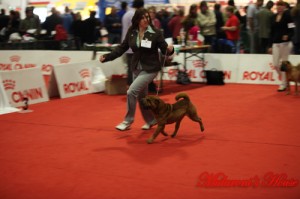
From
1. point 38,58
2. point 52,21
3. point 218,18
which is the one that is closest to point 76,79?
point 38,58

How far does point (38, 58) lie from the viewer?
13.4 m

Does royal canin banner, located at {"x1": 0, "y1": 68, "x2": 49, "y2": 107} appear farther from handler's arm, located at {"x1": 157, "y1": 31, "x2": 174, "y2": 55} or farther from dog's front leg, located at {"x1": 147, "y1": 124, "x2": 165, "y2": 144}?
dog's front leg, located at {"x1": 147, "y1": 124, "x2": 165, "y2": 144}

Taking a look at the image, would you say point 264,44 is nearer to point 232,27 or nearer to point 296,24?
point 232,27

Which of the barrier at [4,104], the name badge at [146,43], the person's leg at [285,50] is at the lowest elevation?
the barrier at [4,104]

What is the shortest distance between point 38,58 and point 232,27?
5631 millimetres

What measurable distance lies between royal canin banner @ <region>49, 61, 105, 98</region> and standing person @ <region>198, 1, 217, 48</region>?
340 centimetres

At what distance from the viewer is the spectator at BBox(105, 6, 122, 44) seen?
13.9 m

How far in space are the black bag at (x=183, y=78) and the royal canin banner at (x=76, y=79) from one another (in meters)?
1.98

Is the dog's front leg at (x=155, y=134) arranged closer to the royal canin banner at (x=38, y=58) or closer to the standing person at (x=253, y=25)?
the royal canin banner at (x=38, y=58)

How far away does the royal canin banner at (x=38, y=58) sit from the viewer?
42.5 ft

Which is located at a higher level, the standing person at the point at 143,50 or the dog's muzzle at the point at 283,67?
the standing person at the point at 143,50

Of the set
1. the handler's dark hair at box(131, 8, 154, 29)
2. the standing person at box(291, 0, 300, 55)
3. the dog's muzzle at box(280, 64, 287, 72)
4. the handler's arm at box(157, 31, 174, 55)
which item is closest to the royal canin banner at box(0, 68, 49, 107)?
the handler's dark hair at box(131, 8, 154, 29)

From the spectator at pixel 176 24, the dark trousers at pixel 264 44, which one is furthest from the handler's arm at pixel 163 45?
the spectator at pixel 176 24

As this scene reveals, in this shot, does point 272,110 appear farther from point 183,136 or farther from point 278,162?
point 278,162
